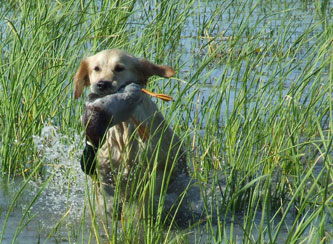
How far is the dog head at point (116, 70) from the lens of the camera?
468cm

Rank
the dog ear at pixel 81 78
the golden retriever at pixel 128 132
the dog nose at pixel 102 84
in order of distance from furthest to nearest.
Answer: the dog ear at pixel 81 78, the golden retriever at pixel 128 132, the dog nose at pixel 102 84

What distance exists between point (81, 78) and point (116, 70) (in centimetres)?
35

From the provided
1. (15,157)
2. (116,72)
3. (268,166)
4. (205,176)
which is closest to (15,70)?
(15,157)

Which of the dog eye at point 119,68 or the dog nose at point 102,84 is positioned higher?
the dog eye at point 119,68

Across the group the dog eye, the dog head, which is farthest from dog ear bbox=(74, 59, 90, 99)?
the dog eye

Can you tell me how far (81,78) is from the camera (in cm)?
496

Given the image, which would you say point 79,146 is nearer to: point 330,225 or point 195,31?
point 330,225

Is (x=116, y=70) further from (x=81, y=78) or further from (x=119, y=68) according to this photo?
(x=81, y=78)

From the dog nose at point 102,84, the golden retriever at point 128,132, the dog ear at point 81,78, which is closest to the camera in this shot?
the dog nose at point 102,84

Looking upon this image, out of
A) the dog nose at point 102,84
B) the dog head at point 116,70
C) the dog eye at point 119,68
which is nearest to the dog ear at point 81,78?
the dog head at point 116,70

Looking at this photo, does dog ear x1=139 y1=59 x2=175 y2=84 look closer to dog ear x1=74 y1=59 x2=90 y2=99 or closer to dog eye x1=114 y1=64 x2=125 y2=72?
dog eye x1=114 y1=64 x2=125 y2=72

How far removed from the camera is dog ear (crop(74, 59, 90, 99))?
16.0 feet

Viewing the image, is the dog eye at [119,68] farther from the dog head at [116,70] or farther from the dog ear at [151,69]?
the dog ear at [151,69]

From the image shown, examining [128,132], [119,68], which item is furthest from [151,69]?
[128,132]
